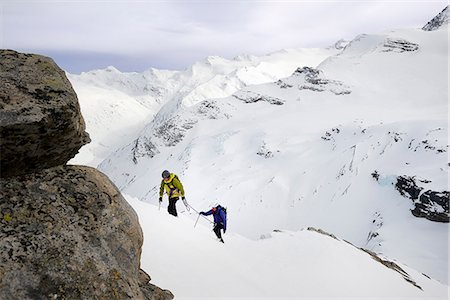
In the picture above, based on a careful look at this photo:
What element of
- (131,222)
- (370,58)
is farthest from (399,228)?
(370,58)

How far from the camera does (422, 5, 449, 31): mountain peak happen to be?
18425cm

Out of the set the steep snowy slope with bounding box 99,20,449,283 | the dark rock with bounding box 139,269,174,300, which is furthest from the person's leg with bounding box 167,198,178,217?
the steep snowy slope with bounding box 99,20,449,283

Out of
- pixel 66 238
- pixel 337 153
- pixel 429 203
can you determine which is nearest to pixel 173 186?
pixel 66 238

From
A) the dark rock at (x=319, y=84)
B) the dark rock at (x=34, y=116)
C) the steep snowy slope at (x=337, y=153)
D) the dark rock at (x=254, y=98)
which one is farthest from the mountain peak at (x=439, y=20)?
the dark rock at (x=34, y=116)

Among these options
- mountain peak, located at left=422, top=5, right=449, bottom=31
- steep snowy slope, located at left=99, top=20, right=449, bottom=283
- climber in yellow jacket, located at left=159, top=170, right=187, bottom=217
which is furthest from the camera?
mountain peak, located at left=422, top=5, right=449, bottom=31

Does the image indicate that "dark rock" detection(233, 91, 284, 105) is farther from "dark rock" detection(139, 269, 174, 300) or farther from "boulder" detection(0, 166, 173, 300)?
"boulder" detection(0, 166, 173, 300)

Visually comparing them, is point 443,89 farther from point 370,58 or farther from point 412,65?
point 370,58

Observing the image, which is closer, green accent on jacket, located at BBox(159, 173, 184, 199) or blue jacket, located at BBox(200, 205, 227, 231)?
blue jacket, located at BBox(200, 205, 227, 231)

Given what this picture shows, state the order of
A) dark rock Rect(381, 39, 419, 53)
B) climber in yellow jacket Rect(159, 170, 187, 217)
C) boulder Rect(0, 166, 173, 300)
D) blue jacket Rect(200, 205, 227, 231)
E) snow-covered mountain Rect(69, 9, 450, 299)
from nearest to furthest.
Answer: boulder Rect(0, 166, 173, 300), snow-covered mountain Rect(69, 9, 450, 299), blue jacket Rect(200, 205, 227, 231), climber in yellow jacket Rect(159, 170, 187, 217), dark rock Rect(381, 39, 419, 53)

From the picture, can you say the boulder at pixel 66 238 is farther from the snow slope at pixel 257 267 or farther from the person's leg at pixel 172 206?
the person's leg at pixel 172 206

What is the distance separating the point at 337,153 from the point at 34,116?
84256 mm

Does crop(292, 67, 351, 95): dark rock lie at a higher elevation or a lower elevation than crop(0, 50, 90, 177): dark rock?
lower

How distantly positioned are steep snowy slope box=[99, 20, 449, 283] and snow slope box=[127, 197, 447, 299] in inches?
1425

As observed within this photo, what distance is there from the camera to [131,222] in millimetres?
5801
